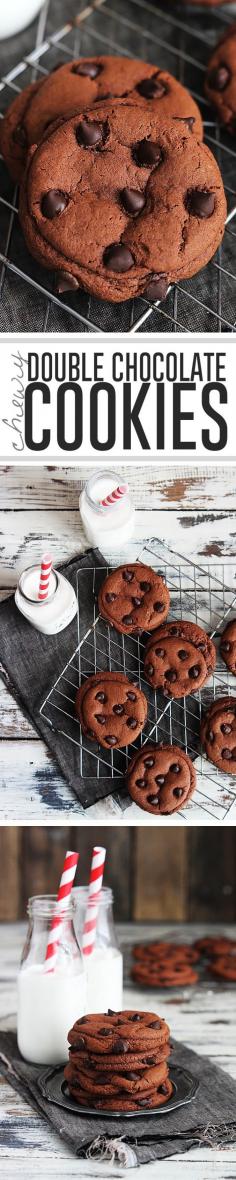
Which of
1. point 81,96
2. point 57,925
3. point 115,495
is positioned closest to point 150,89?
point 81,96

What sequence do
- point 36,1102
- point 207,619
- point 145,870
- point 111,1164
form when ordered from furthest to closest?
point 145,870 → point 207,619 → point 36,1102 → point 111,1164

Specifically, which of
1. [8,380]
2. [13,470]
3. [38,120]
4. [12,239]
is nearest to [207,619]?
[13,470]

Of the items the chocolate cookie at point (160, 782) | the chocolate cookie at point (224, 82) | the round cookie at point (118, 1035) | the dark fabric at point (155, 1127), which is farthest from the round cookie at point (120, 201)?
the dark fabric at point (155, 1127)

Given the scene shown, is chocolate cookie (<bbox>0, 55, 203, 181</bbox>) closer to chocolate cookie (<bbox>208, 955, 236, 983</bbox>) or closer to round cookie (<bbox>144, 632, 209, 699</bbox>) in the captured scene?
round cookie (<bbox>144, 632, 209, 699</bbox>)

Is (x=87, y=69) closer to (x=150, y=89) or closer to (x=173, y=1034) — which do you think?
(x=150, y=89)

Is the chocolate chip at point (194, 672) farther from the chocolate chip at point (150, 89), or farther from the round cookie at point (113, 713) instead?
the chocolate chip at point (150, 89)

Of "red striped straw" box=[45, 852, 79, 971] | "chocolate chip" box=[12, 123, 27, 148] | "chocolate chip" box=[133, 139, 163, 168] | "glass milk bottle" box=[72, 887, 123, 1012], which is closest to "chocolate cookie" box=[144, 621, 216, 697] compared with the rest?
"red striped straw" box=[45, 852, 79, 971]

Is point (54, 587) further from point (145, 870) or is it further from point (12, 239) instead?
point (145, 870)
